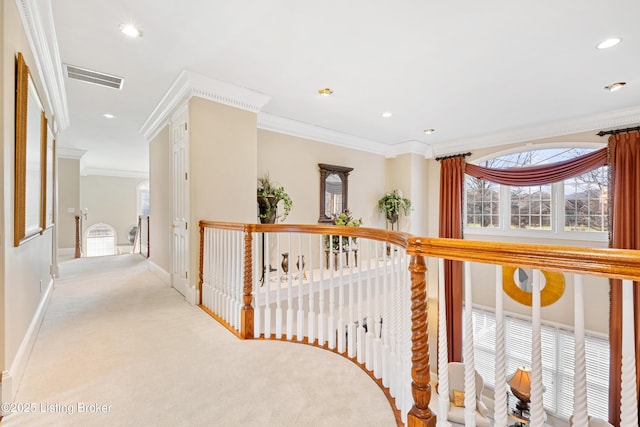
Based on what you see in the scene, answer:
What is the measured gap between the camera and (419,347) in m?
1.21

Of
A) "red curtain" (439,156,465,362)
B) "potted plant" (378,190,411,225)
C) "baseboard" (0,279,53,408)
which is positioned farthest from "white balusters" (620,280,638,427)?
"potted plant" (378,190,411,225)

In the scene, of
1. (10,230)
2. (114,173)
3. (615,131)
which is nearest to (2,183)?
(10,230)

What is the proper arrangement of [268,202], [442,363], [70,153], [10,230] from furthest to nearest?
[70,153], [268,202], [10,230], [442,363]

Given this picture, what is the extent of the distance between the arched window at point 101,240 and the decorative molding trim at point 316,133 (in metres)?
8.35

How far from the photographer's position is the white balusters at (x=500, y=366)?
3.12 feet

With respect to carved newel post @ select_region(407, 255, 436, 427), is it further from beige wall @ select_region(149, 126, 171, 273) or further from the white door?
beige wall @ select_region(149, 126, 171, 273)

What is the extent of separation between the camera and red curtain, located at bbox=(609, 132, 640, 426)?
12.4 feet

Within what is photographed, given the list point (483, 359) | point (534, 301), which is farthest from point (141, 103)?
point (483, 359)

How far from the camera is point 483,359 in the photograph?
15.6ft

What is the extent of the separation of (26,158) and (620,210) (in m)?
6.54

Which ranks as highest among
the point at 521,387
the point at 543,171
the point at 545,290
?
the point at 543,171

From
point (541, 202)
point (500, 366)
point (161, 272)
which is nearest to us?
point (500, 366)

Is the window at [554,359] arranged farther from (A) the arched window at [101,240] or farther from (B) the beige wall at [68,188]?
(A) the arched window at [101,240]

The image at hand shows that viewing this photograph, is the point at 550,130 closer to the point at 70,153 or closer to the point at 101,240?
the point at 70,153
